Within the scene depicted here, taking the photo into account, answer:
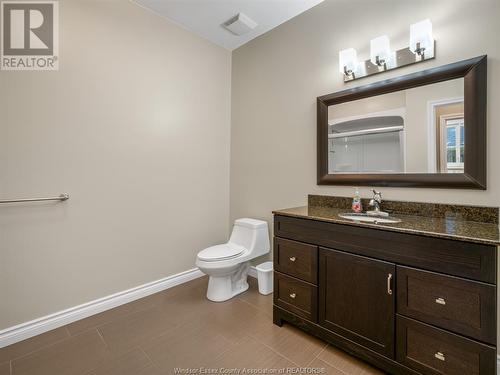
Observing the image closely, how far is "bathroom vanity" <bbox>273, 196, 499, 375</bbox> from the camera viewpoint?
1.12m

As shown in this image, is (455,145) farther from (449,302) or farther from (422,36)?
(449,302)

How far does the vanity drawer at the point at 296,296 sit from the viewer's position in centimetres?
168

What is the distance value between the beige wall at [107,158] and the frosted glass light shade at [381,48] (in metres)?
1.67

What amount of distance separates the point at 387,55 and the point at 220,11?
1528 mm

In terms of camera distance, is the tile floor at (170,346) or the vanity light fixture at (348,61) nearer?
the tile floor at (170,346)

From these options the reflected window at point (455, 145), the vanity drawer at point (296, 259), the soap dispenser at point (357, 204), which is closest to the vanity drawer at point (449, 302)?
the vanity drawer at point (296, 259)

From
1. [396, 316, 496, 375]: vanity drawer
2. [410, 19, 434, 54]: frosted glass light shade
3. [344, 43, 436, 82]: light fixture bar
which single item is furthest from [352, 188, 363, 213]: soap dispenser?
[410, 19, 434, 54]: frosted glass light shade

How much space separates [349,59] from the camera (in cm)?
193

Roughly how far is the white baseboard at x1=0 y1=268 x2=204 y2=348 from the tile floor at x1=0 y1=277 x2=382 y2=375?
45 mm

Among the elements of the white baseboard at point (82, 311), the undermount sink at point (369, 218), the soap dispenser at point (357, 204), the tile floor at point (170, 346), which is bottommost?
the tile floor at point (170, 346)

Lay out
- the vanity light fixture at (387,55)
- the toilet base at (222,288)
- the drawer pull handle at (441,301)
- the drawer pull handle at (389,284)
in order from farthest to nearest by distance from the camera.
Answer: the toilet base at (222,288) → the vanity light fixture at (387,55) → the drawer pull handle at (389,284) → the drawer pull handle at (441,301)

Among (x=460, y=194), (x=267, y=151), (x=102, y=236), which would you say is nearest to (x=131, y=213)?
(x=102, y=236)

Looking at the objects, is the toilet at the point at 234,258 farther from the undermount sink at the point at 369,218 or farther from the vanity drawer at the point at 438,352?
the vanity drawer at the point at 438,352

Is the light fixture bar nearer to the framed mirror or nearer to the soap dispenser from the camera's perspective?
the framed mirror
